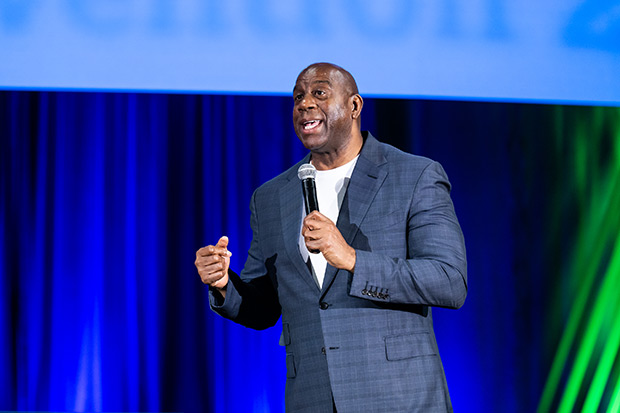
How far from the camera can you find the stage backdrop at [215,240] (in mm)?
3236

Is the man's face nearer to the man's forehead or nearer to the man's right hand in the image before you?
the man's forehead

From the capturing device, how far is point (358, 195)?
1.69 metres

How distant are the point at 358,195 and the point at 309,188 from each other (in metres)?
0.18

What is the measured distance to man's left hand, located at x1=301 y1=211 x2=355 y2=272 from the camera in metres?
1.41

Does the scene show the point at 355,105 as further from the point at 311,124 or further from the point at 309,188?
the point at 309,188

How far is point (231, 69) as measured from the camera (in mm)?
3314

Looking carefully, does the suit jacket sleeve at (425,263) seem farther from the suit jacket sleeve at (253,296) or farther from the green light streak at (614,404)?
the green light streak at (614,404)

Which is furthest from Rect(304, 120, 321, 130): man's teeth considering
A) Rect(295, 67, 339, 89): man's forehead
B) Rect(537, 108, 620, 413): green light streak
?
Rect(537, 108, 620, 413): green light streak

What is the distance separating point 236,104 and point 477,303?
5.06 feet

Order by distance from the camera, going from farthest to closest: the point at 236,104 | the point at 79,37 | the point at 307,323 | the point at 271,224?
the point at 236,104 < the point at 79,37 < the point at 271,224 < the point at 307,323

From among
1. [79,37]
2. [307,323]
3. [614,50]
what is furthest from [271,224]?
[614,50]

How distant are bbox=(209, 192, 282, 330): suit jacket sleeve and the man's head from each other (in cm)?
28

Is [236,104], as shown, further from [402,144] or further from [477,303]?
[477,303]

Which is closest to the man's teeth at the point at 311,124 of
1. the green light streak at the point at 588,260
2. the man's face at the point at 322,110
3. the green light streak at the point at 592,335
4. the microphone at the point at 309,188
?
the man's face at the point at 322,110
